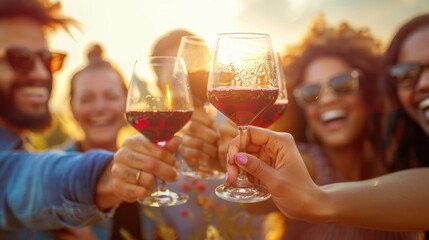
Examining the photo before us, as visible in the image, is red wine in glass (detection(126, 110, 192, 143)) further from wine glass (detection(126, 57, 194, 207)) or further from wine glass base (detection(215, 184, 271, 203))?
wine glass base (detection(215, 184, 271, 203))

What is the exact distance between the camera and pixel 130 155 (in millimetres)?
2033

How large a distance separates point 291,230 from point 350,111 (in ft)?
4.46

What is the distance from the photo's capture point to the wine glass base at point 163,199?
204cm

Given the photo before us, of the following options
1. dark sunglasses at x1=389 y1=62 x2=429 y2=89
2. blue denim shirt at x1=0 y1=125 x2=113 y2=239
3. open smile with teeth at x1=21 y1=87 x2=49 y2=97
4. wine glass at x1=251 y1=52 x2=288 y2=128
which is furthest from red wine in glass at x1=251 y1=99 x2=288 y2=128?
open smile with teeth at x1=21 y1=87 x2=49 y2=97

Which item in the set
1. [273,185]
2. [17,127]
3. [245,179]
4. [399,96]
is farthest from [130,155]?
[17,127]

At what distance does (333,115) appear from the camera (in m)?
4.21

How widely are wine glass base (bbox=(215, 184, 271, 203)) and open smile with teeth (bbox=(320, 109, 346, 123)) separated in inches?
98.3

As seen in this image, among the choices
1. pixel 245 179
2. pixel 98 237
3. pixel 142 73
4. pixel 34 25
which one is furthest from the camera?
pixel 34 25

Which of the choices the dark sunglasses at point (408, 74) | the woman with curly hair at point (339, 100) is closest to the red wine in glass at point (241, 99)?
the dark sunglasses at point (408, 74)

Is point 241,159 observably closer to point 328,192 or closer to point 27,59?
point 328,192

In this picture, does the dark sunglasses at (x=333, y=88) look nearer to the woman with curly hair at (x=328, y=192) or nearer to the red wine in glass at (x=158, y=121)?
the red wine in glass at (x=158, y=121)

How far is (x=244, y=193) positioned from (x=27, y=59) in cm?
336

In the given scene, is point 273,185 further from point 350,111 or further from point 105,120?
point 105,120

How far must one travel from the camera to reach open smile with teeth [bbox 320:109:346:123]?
13.8 ft
